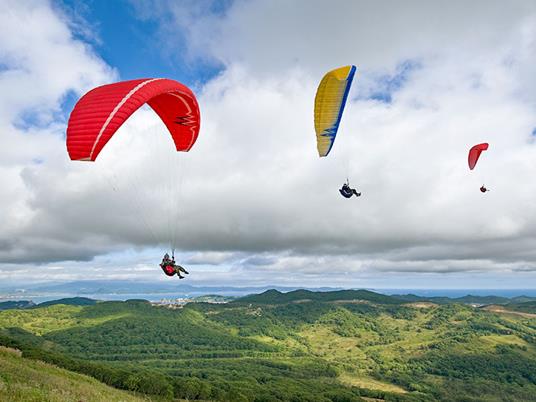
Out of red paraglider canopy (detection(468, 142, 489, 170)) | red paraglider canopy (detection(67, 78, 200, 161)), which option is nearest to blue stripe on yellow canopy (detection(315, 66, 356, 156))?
red paraglider canopy (detection(67, 78, 200, 161))

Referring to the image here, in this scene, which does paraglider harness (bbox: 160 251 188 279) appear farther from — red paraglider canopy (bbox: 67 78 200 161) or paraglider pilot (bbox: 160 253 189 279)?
red paraglider canopy (bbox: 67 78 200 161)

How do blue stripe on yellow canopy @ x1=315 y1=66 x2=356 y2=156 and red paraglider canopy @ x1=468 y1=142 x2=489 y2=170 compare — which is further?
red paraglider canopy @ x1=468 y1=142 x2=489 y2=170

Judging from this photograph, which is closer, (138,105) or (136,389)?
(138,105)

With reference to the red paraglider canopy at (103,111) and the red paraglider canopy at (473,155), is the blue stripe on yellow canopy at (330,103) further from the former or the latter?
the red paraglider canopy at (473,155)

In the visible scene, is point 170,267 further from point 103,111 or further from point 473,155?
point 473,155

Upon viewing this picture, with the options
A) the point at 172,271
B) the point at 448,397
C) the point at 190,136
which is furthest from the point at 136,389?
the point at 448,397

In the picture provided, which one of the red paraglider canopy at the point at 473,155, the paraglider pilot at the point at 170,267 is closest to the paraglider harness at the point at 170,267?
the paraglider pilot at the point at 170,267

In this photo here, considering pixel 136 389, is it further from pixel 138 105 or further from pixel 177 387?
pixel 138 105

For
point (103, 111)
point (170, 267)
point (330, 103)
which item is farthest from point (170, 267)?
point (330, 103)
